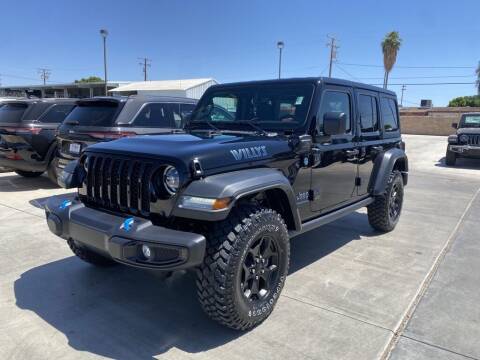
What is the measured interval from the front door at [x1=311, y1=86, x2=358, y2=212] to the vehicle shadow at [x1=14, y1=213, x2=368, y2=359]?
74 centimetres

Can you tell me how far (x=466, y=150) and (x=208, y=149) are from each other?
39.2ft

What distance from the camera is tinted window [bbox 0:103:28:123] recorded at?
7.84m

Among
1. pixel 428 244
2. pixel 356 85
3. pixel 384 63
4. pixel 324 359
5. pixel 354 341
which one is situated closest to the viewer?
pixel 324 359

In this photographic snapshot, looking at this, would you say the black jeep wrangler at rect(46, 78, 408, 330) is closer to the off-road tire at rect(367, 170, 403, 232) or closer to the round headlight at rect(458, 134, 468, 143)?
the off-road tire at rect(367, 170, 403, 232)

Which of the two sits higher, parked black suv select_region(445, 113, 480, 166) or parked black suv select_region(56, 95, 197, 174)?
parked black suv select_region(56, 95, 197, 174)

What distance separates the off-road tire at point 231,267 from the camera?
2.62 metres

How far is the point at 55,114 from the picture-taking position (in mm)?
8141

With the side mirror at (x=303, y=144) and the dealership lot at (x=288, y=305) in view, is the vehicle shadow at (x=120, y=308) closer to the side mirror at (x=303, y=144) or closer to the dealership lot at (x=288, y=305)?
the dealership lot at (x=288, y=305)

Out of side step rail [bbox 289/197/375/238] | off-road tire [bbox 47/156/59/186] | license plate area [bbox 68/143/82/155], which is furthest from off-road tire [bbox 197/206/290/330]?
off-road tire [bbox 47/156/59/186]

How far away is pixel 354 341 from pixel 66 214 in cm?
225

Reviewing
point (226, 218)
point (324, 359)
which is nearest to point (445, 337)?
point (324, 359)

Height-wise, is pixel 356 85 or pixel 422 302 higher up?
pixel 356 85

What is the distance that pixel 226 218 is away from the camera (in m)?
2.74

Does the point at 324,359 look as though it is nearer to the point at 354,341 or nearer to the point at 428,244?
the point at 354,341
